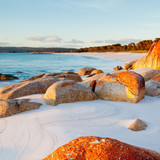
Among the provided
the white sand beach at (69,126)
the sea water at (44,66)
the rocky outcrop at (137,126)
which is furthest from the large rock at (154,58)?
the rocky outcrop at (137,126)

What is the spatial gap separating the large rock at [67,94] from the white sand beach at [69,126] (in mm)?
156

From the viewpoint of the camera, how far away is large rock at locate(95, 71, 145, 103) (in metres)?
5.02

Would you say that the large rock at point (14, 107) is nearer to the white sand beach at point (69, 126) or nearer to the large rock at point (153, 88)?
the white sand beach at point (69, 126)

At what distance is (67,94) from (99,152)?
3158mm

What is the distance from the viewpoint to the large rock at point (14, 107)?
429 cm

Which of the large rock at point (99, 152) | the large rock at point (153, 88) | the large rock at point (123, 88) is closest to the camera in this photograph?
the large rock at point (99, 152)

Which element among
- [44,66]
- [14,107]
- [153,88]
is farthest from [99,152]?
[44,66]

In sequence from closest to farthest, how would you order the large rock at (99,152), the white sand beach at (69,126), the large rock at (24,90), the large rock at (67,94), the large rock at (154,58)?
the large rock at (99,152), the white sand beach at (69,126), the large rock at (67,94), the large rock at (24,90), the large rock at (154,58)

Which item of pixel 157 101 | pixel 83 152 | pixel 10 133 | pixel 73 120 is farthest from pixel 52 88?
pixel 83 152

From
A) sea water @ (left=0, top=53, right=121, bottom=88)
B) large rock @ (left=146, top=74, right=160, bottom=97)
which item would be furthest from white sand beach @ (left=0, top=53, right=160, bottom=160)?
sea water @ (left=0, top=53, right=121, bottom=88)

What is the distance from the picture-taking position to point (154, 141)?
9.78 feet

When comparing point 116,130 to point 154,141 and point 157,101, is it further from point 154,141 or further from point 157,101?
point 157,101

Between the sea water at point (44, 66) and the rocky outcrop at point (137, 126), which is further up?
the rocky outcrop at point (137, 126)

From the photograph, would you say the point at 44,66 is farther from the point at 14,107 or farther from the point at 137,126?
the point at 137,126
